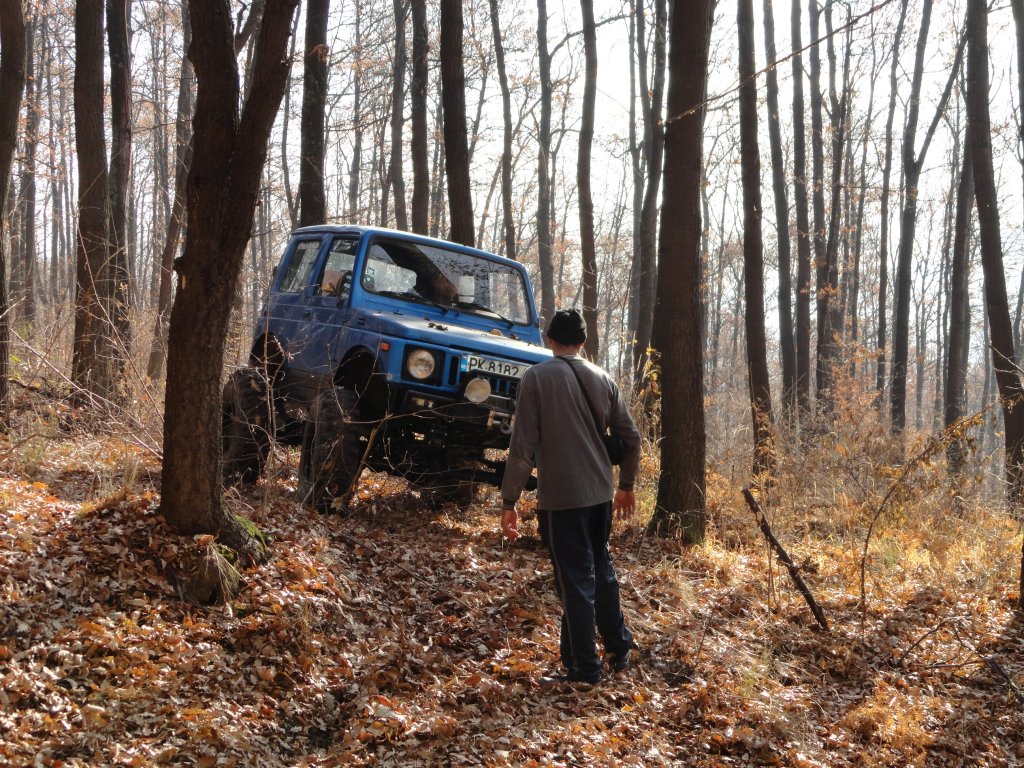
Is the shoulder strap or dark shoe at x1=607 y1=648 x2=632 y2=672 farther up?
the shoulder strap

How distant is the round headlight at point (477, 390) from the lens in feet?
23.1

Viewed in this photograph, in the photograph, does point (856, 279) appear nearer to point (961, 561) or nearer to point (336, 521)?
point (961, 561)

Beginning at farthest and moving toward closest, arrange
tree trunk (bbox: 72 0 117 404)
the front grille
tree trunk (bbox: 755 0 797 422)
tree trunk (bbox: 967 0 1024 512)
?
tree trunk (bbox: 755 0 797 422), tree trunk (bbox: 967 0 1024 512), tree trunk (bbox: 72 0 117 404), the front grille

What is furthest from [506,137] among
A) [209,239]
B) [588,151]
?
[209,239]

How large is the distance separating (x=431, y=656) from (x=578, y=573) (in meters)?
0.98

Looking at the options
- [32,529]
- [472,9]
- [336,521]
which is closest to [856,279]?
[472,9]

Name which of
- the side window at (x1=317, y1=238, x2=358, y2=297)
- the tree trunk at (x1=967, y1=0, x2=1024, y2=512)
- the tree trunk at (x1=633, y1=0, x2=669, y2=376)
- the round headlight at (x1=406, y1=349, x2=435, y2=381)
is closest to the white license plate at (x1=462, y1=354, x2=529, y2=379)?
the round headlight at (x1=406, y1=349, x2=435, y2=381)

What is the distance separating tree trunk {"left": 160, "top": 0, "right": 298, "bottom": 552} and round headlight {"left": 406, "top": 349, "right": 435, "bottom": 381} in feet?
6.70

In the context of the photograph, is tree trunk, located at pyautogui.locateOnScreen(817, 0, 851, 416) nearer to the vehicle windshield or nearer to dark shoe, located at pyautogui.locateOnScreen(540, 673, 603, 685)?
the vehicle windshield

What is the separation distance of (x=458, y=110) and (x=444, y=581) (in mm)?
7128

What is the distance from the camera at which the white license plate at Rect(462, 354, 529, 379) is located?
7.08 meters

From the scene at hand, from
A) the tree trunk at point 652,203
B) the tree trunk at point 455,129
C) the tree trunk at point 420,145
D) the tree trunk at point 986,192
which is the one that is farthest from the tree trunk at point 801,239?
the tree trunk at point 455,129

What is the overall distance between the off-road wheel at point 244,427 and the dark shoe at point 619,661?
3.89 meters

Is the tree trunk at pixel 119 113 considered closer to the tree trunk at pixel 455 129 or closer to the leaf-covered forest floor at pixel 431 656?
the tree trunk at pixel 455 129
